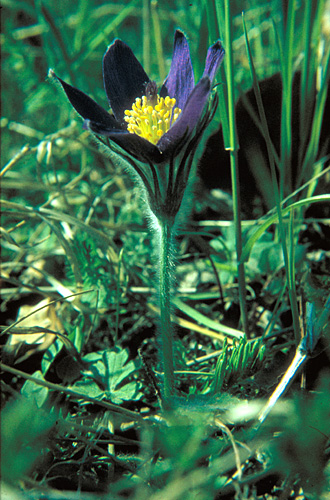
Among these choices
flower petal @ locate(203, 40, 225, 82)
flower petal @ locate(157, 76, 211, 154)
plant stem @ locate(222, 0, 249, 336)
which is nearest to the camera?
flower petal @ locate(157, 76, 211, 154)

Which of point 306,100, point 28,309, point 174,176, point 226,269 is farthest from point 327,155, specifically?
point 28,309

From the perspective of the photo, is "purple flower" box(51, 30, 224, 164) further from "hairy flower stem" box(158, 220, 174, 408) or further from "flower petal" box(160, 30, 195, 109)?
"hairy flower stem" box(158, 220, 174, 408)

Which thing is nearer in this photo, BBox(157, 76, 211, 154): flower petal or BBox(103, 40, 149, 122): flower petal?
BBox(157, 76, 211, 154): flower petal

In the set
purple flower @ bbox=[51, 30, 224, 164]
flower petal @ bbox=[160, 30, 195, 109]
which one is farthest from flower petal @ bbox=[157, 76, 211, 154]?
flower petal @ bbox=[160, 30, 195, 109]

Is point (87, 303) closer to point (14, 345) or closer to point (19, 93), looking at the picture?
point (14, 345)

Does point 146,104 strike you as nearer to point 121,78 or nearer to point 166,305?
point 121,78

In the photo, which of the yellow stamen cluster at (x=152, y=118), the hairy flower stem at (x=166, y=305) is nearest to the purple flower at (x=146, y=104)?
the yellow stamen cluster at (x=152, y=118)

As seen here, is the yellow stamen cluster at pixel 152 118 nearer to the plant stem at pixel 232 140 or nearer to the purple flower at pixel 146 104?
the purple flower at pixel 146 104
